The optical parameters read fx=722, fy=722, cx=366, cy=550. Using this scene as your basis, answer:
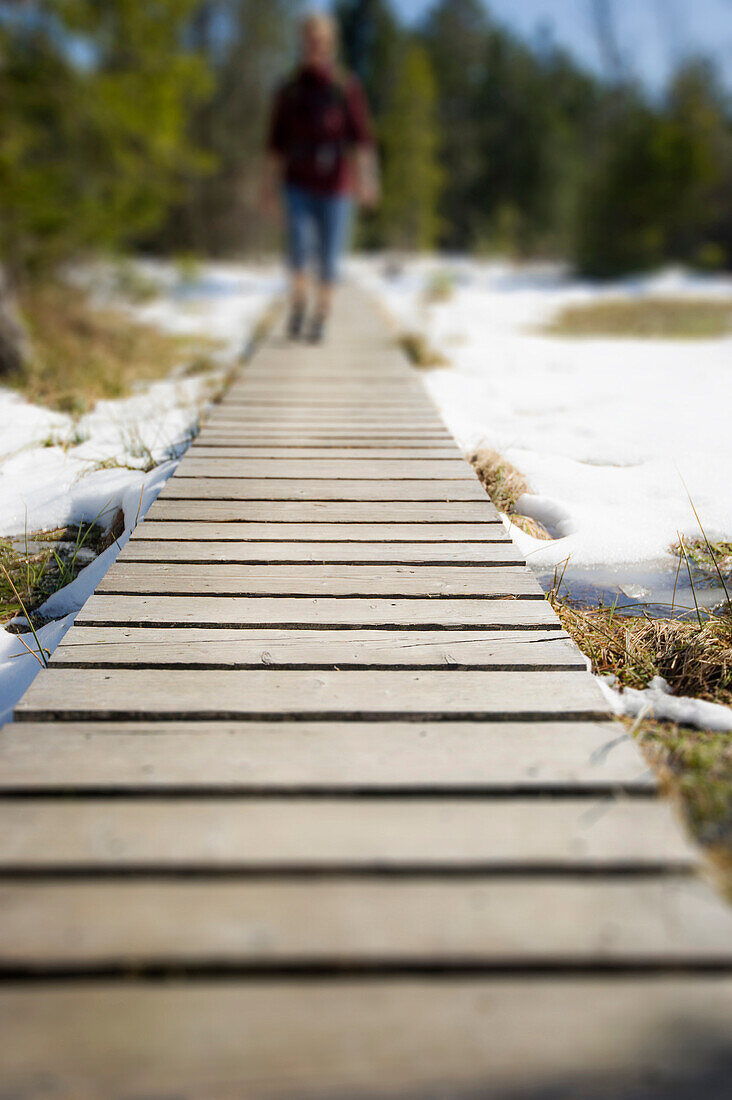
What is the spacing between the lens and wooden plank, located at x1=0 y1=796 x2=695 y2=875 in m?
1.17

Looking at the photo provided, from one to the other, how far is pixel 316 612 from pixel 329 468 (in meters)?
1.31

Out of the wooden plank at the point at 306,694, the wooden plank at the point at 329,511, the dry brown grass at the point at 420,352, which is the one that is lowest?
the dry brown grass at the point at 420,352

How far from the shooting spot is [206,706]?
5.07 feet

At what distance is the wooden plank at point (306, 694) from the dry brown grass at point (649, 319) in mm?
8146

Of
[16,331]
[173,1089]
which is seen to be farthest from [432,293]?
[173,1089]

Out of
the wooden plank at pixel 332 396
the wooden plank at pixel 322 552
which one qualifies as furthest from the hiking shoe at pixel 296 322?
the wooden plank at pixel 322 552

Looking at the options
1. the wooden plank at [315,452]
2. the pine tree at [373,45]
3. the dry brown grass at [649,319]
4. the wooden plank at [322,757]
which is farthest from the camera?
the pine tree at [373,45]

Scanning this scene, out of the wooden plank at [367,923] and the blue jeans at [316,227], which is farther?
the blue jeans at [316,227]

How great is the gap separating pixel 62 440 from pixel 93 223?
18.7 ft

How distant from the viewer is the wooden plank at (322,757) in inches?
52.7

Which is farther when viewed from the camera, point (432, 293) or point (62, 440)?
point (432, 293)

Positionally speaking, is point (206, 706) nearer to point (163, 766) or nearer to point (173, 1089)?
point (163, 766)

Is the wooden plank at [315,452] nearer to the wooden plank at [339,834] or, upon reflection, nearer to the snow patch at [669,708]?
the snow patch at [669,708]

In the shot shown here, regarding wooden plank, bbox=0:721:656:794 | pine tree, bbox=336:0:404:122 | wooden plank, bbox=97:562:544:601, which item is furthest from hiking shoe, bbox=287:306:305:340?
pine tree, bbox=336:0:404:122
